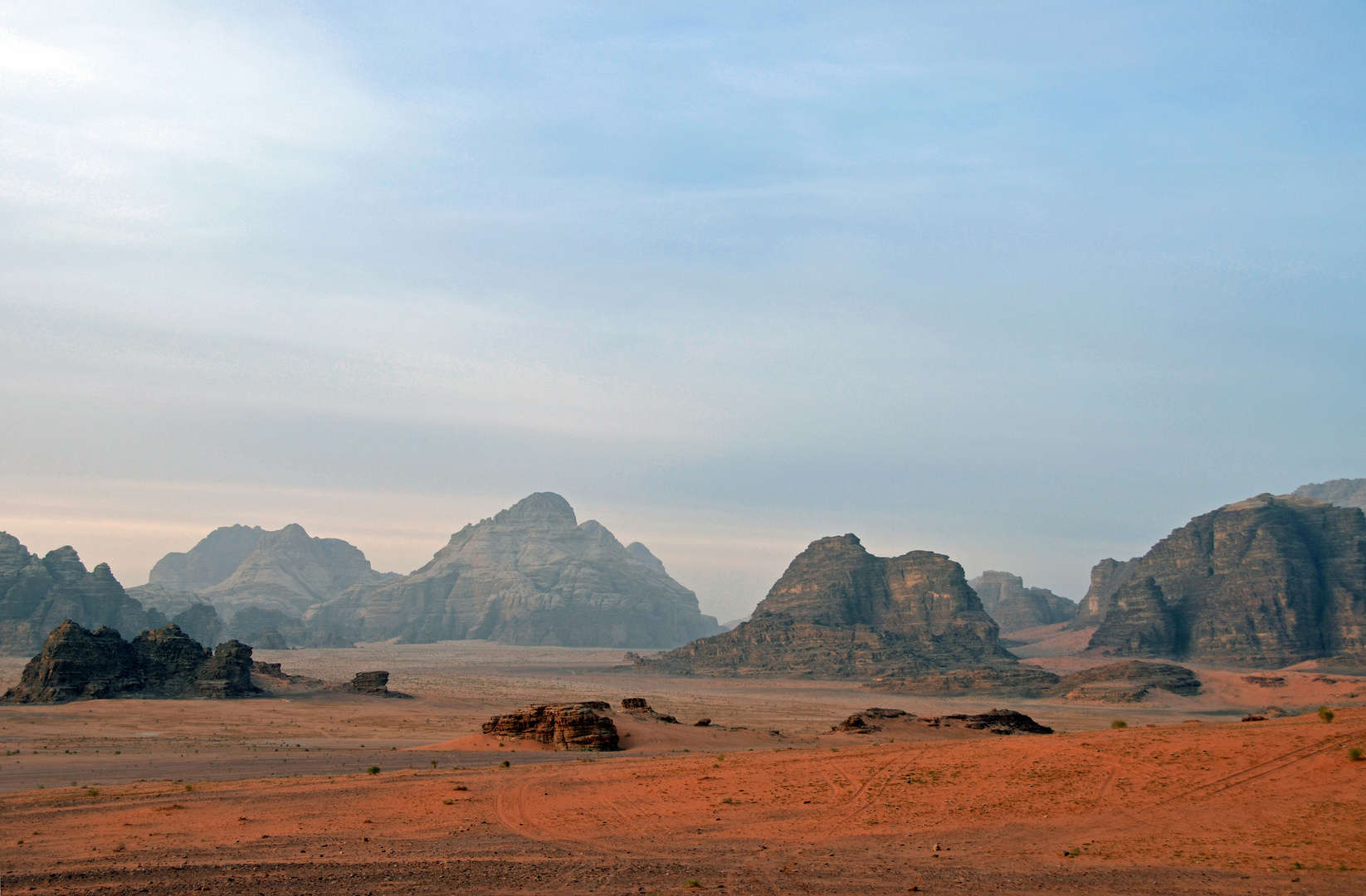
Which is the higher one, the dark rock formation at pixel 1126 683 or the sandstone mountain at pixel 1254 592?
the sandstone mountain at pixel 1254 592

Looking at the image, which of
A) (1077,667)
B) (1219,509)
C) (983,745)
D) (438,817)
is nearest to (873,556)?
(1077,667)

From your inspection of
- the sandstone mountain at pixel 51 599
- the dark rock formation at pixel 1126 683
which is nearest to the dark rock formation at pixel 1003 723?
the dark rock formation at pixel 1126 683

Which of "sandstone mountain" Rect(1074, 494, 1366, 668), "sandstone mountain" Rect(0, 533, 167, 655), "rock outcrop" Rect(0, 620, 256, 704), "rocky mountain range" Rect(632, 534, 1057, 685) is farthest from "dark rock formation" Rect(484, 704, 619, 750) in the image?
"sandstone mountain" Rect(0, 533, 167, 655)

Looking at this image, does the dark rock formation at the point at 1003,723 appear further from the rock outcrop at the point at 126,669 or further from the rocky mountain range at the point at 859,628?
the rocky mountain range at the point at 859,628

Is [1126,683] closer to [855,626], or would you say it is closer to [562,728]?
Answer: [855,626]

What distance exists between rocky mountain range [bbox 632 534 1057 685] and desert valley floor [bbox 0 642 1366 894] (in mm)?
90020

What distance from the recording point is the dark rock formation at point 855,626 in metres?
133

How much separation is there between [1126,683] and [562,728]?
8443 cm

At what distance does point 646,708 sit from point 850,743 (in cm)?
1466

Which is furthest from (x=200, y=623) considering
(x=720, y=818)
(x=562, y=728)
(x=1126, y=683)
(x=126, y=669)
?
(x=720, y=818)

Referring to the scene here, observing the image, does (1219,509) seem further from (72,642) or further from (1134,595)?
(72,642)

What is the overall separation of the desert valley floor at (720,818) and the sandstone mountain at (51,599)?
121 m

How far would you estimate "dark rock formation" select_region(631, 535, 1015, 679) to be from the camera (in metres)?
133

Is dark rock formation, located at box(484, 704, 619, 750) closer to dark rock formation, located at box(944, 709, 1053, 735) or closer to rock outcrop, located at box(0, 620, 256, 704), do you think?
dark rock formation, located at box(944, 709, 1053, 735)
